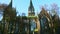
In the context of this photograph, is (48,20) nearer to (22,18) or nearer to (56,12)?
(56,12)

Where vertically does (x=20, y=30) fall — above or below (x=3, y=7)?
below

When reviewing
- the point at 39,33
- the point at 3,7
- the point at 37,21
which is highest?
the point at 3,7

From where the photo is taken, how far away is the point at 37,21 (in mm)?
55438

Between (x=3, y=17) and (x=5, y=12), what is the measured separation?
5.12 ft

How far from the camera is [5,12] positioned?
5147 centimetres

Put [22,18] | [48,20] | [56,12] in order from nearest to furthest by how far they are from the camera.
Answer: [56,12]
[48,20]
[22,18]

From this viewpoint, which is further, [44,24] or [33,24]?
[33,24]

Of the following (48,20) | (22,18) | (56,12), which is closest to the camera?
(56,12)

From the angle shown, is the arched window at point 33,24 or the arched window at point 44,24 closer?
the arched window at point 44,24

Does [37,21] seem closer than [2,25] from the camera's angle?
No

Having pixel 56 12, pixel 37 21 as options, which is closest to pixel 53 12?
pixel 56 12

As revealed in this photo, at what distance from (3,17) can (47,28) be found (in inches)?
515

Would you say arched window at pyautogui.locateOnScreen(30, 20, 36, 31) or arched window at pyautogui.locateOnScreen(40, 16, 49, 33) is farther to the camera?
arched window at pyautogui.locateOnScreen(30, 20, 36, 31)

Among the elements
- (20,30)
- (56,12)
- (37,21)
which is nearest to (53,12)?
(56,12)
